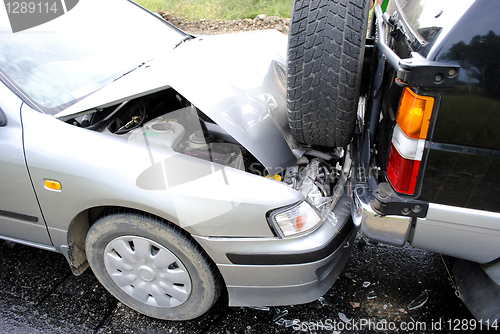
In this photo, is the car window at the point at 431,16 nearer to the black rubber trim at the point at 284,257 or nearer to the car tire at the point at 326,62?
the car tire at the point at 326,62

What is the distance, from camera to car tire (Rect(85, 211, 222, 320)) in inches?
64.7

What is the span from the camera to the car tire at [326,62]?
1516mm

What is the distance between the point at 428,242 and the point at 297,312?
2.91ft

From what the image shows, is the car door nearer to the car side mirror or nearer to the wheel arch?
the car side mirror

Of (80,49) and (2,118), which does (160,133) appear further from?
(80,49)

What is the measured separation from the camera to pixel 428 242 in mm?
1485

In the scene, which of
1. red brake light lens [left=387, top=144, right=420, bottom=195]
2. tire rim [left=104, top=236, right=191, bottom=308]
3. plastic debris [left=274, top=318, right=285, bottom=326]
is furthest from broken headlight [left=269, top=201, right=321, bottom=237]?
plastic debris [left=274, top=318, right=285, bottom=326]

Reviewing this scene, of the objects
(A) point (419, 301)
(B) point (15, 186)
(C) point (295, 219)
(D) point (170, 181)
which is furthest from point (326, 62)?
(B) point (15, 186)

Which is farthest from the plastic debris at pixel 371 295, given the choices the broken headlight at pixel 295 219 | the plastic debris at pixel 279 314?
the broken headlight at pixel 295 219

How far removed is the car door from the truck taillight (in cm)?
176

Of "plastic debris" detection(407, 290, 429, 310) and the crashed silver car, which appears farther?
"plastic debris" detection(407, 290, 429, 310)

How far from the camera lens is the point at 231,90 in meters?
1.83

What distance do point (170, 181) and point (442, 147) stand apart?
1153 mm

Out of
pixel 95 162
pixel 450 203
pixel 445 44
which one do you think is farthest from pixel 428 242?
pixel 95 162
